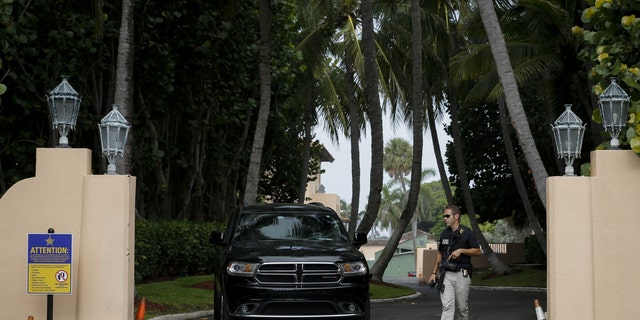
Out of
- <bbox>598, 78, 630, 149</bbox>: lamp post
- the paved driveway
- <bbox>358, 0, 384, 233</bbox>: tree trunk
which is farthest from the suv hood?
<bbox>358, 0, 384, 233</bbox>: tree trunk

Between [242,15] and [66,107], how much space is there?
15761mm

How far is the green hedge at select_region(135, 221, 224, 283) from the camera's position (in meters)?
22.7

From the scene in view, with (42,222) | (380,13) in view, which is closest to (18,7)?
(42,222)

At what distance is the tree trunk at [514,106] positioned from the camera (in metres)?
16.1

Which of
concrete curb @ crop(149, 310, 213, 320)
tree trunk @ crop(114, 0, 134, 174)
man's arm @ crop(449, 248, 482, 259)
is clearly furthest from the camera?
tree trunk @ crop(114, 0, 134, 174)

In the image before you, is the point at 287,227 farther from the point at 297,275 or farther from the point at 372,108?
the point at 372,108

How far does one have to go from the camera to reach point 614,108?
39.8 feet

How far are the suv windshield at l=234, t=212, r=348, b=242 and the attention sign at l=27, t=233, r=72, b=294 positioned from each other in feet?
8.98

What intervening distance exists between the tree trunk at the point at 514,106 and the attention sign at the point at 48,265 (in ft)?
26.2

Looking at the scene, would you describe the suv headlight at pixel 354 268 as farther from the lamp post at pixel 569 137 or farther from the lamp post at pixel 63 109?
the lamp post at pixel 63 109

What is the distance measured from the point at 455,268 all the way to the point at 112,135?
4.64 m

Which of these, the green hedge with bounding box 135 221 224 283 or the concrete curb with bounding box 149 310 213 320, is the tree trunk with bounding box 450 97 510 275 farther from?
the concrete curb with bounding box 149 310 213 320

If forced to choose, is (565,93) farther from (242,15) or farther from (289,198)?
(289,198)

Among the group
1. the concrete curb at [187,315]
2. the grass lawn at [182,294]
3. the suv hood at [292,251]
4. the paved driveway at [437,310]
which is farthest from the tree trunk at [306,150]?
the suv hood at [292,251]
